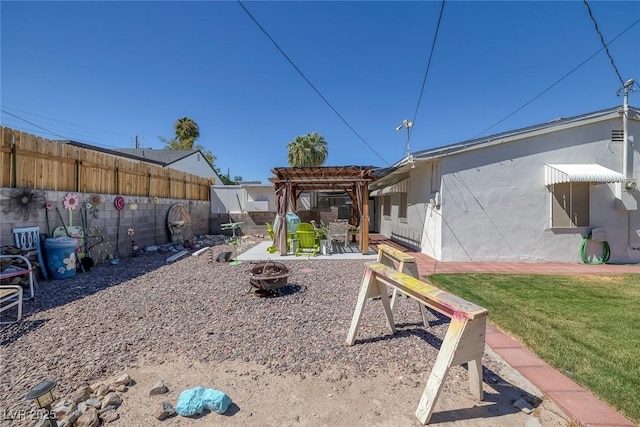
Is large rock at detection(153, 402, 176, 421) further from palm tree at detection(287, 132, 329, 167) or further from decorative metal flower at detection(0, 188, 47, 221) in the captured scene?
palm tree at detection(287, 132, 329, 167)

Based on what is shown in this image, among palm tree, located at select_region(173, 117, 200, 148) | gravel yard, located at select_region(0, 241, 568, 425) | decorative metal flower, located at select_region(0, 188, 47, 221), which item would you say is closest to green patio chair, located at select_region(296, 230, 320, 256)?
gravel yard, located at select_region(0, 241, 568, 425)

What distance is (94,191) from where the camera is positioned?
25.6ft

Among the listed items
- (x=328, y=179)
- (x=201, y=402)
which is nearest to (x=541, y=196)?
(x=328, y=179)

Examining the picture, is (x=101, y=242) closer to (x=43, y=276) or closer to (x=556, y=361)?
(x=43, y=276)

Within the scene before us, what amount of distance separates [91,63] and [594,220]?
63.3ft

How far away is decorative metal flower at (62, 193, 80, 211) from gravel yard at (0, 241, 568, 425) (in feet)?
6.79

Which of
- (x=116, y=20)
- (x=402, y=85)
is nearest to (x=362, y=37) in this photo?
(x=402, y=85)

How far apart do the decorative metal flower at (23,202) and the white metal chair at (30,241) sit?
11.1 inches

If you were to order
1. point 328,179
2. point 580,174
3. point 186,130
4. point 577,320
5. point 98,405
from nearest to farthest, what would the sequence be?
point 98,405, point 577,320, point 580,174, point 328,179, point 186,130

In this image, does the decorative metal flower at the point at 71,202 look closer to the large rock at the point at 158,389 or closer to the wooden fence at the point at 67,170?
the wooden fence at the point at 67,170

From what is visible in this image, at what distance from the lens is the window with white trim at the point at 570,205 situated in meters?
8.23

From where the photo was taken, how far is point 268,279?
16.3 feet

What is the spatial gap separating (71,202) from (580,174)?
14353 millimetres

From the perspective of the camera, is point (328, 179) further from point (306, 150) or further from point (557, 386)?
point (306, 150)
